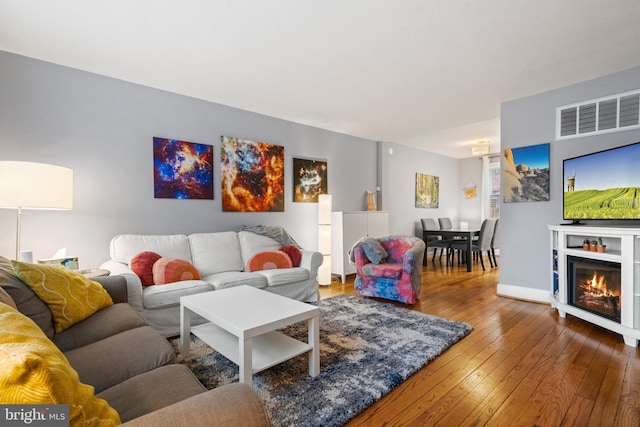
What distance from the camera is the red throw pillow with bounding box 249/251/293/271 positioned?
11.2 ft

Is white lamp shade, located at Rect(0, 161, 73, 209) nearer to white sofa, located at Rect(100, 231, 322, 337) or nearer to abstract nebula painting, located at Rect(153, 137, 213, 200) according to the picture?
white sofa, located at Rect(100, 231, 322, 337)

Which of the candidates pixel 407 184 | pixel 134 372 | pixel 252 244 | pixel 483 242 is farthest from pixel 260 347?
pixel 407 184

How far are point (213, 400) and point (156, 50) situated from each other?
2.79 metres

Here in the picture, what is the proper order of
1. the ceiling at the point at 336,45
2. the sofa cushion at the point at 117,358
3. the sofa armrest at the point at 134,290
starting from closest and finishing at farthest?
the sofa cushion at the point at 117,358 → the ceiling at the point at 336,45 → the sofa armrest at the point at 134,290

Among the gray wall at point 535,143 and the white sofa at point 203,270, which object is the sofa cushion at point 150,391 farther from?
the gray wall at point 535,143

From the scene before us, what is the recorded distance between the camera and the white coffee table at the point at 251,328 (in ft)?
5.46

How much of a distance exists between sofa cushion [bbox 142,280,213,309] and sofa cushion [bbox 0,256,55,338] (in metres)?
0.93

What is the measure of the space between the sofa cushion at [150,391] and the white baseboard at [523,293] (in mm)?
3849

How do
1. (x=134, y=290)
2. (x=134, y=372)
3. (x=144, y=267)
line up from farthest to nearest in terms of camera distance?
(x=144, y=267), (x=134, y=290), (x=134, y=372)

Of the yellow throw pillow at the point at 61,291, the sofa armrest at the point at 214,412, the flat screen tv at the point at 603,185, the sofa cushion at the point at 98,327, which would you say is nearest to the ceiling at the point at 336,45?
the flat screen tv at the point at 603,185

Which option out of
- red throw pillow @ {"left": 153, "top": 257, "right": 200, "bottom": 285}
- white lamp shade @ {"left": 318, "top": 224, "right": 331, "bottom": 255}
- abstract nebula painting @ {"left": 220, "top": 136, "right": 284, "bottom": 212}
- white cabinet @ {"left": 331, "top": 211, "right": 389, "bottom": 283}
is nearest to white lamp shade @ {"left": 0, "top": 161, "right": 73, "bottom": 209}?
red throw pillow @ {"left": 153, "top": 257, "right": 200, "bottom": 285}

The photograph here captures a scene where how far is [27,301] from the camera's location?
1501 mm

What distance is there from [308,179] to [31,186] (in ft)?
10.4

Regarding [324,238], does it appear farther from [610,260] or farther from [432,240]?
[610,260]
